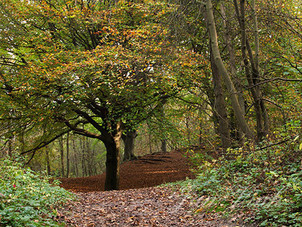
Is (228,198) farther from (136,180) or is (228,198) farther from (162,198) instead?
(136,180)

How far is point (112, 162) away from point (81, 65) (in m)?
5.41

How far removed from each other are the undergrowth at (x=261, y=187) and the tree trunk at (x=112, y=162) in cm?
591

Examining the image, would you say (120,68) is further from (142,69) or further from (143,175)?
(143,175)

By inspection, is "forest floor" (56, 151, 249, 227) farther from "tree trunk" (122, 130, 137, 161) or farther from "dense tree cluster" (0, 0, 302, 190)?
"tree trunk" (122, 130, 137, 161)

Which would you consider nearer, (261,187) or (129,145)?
(261,187)

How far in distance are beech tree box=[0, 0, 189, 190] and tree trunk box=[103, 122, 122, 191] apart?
0.05 m

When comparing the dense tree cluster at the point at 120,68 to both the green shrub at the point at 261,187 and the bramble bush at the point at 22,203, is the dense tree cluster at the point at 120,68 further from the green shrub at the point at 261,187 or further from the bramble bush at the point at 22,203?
the bramble bush at the point at 22,203

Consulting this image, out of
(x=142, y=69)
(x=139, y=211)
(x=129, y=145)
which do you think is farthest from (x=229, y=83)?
(x=129, y=145)

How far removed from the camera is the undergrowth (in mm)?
3584

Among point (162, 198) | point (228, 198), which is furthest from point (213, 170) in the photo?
point (162, 198)

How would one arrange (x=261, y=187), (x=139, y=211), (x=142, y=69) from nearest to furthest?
(x=261, y=187) < (x=139, y=211) < (x=142, y=69)

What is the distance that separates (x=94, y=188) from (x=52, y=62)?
283 inches

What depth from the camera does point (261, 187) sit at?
4.66 meters

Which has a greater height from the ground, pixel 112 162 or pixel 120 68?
pixel 120 68
